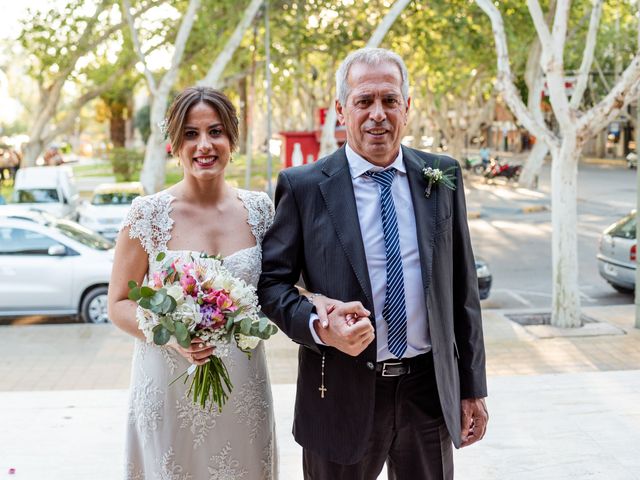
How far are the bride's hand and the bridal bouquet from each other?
0.06 ft

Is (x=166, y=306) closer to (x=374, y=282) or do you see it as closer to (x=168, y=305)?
(x=168, y=305)

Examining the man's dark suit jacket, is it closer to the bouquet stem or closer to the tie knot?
the tie knot

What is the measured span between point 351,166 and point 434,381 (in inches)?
33.6

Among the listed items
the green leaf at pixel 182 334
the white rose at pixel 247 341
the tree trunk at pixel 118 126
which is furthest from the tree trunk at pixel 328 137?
the tree trunk at pixel 118 126

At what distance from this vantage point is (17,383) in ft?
27.6

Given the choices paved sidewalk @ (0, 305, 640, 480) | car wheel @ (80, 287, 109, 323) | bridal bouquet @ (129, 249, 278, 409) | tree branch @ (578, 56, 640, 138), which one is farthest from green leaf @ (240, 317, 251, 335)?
car wheel @ (80, 287, 109, 323)

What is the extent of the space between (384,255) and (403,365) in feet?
1.34

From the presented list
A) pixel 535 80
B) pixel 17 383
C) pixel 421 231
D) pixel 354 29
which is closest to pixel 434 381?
pixel 421 231

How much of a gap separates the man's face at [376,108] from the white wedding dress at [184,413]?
685 millimetres

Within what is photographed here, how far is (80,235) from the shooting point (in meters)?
12.3

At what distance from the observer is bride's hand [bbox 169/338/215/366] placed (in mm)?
2979

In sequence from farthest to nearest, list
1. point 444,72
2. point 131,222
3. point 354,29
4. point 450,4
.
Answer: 1. point 444,72
2. point 354,29
3. point 450,4
4. point 131,222

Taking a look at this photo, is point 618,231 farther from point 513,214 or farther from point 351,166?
point 513,214

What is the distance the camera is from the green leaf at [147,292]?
9.66 ft
